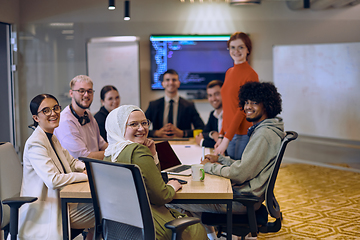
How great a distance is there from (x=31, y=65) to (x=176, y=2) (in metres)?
2.64

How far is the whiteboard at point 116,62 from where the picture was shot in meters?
5.58

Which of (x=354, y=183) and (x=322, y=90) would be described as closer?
(x=354, y=183)

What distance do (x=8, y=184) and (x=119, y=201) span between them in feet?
2.99

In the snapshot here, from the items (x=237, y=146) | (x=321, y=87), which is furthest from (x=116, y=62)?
(x=237, y=146)

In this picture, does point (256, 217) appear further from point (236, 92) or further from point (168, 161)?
point (236, 92)

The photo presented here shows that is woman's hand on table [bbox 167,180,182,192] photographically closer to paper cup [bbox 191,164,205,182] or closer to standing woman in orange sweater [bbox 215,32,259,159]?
paper cup [bbox 191,164,205,182]

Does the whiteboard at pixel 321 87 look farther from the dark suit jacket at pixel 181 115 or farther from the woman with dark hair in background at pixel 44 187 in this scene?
the woman with dark hair in background at pixel 44 187

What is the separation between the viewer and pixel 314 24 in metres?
5.76

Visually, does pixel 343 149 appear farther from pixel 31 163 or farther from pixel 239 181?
pixel 31 163

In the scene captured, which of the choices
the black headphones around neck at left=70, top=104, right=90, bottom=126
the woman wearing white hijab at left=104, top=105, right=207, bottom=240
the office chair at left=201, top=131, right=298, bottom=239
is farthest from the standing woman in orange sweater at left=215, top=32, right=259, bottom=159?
the black headphones around neck at left=70, top=104, right=90, bottom=126

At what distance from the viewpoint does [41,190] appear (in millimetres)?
1983

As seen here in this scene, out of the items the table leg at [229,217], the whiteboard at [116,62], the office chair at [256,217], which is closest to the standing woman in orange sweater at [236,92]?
the office chair at [256,217]

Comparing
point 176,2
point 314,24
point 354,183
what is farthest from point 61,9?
point 354,183

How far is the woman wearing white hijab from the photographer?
1.61 meters
